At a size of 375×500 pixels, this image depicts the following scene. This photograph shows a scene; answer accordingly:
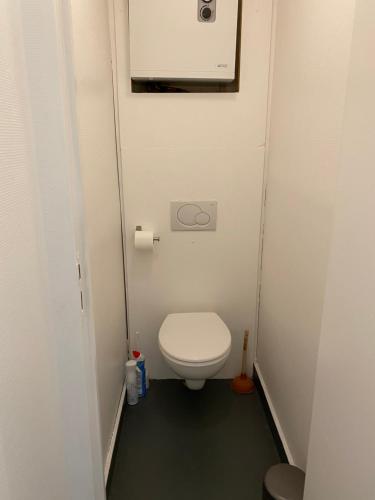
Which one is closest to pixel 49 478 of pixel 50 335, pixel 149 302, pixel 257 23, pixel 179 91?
pixel 50 335

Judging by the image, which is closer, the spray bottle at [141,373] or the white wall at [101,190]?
the white wall at [101,190]

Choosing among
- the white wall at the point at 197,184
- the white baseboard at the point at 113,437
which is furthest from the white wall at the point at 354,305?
the white wall at the point at 197,184

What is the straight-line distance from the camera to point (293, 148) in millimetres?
1500

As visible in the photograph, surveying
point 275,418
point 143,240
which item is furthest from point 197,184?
point 275,418

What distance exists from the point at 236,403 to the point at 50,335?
1.48m

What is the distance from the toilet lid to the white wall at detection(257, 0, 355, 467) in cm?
28

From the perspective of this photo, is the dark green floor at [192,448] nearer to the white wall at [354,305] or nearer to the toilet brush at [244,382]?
the toilet brush at [244,382]

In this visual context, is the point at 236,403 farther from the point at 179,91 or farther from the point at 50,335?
the point at 179,91

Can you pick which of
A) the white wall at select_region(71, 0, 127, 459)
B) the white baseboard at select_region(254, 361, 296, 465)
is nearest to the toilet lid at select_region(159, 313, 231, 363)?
the white wall at select_region(71, 0, 127, 459)

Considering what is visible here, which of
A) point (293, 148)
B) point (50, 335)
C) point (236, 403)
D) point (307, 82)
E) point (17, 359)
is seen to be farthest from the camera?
point (236, 403)

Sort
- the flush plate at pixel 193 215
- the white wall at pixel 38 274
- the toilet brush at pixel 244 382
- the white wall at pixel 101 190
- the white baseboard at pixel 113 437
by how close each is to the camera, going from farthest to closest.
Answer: the toilet brush at pixel 244 382 → the flush plate at pixel 193 215 → the white baseboard at pixel 113 437 → the white wall at pixel 101 190 → the white wall at pixel 38 274

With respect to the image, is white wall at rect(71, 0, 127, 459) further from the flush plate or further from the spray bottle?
the flush plate

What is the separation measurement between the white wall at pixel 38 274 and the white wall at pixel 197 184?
111cm

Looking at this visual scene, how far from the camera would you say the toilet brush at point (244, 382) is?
206cm
